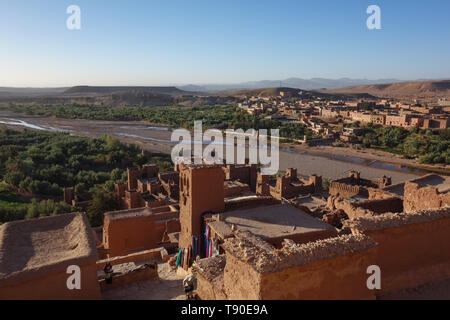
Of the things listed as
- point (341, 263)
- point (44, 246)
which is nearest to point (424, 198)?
point (341, 263)

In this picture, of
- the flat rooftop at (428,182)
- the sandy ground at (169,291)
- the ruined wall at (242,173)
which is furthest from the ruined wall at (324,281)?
the ruined wall at (242,173)

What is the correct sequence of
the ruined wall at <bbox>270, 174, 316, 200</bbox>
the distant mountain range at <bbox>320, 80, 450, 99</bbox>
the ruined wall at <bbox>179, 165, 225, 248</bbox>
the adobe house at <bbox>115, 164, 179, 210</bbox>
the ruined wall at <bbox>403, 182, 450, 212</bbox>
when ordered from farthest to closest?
the distant mountain range at <bbox>320, 80, 450, 99</bbox>
the ruined wall at <bbox>270, 174, 316, 200</bbox>
the adobe house at <bbox>115, 164, 179, 210</bbox>
the ruined wall at <bbox>179, 165, 225, 248</bbox>
the ruined wall at <bbox>403, 182, 450, 212</bbox>

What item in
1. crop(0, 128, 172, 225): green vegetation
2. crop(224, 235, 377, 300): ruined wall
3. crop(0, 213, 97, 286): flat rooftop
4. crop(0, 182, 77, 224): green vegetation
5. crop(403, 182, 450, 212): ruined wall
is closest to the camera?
crop(224, 235, 377, 300): ruined wall

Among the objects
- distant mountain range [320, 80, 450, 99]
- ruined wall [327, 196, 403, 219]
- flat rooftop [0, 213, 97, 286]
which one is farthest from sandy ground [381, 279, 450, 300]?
distant mountain range [320, 80, 450, 99]

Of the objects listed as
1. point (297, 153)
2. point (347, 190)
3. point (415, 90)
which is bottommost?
point (297, 153)

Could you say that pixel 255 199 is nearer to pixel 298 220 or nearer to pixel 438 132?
pixel 298 220

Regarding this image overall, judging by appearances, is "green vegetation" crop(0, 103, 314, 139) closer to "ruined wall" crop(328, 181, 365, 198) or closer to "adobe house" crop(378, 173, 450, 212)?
"ruined wall" crop(328, 181, 365, 198)

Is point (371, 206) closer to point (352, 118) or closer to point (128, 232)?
point (128, 232)

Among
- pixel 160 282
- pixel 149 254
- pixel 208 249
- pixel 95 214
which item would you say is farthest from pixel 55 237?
pixel 95 214
